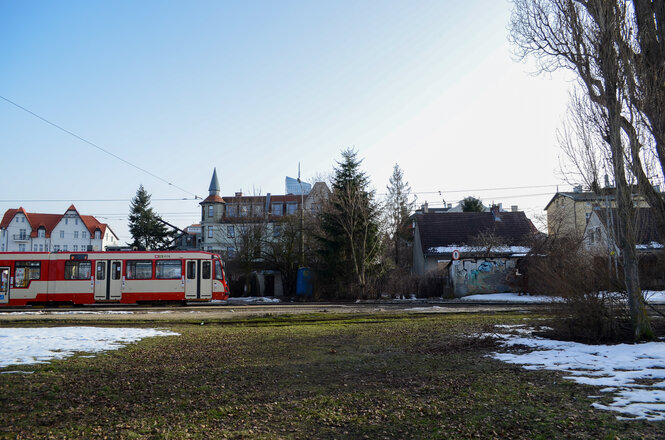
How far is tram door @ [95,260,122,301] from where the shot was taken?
1148 inches

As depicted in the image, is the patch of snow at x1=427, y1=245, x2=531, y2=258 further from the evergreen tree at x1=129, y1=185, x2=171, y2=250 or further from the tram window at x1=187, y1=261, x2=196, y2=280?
the evergreen tree at x1=129, y1=185, x2=171, y2=250

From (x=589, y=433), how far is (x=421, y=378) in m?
3.32

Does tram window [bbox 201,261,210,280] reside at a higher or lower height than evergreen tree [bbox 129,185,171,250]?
lower

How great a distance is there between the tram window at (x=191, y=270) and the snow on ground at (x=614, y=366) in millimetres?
21837

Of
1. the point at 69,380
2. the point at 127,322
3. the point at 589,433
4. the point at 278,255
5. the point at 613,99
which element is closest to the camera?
the point at 589,433

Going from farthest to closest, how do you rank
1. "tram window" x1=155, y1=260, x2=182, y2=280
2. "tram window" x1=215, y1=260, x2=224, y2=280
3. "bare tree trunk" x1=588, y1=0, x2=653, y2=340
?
"tram window" x1=215, y1=260, x2=224, y2=280, "tram window" x1=155, y1=260, x2=182, y2=280, "bare tree trunk" x1=588, y1=0, x2=653, y2=340

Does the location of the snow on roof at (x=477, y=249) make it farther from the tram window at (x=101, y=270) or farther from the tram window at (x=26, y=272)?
the tram window at (x=26, y=272)

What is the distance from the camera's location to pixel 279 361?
1027 centimetres

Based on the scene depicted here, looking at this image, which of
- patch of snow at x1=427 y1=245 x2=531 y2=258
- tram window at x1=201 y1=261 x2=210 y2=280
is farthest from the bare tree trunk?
patch of snow at x1=427 y1=245 x2=531 y2=258

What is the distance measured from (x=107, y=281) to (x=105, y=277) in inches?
10.3

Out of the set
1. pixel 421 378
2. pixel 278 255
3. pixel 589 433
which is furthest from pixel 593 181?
pixel 278 255

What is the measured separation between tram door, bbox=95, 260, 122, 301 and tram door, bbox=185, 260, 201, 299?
384 centimetres

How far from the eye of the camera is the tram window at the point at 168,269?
2973 centimetres

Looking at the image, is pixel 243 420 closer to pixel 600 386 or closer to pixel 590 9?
pixel 600 386
